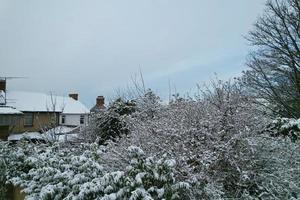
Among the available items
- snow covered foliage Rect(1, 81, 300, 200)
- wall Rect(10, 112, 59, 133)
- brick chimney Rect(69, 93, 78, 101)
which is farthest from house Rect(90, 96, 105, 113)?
brick chimney Rect(69, 93, 78, 101)

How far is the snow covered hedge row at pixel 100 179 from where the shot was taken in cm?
498

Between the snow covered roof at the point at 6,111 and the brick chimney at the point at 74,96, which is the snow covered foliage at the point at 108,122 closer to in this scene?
the snow covered roof at the point at 6,111

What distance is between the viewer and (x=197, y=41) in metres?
14.6

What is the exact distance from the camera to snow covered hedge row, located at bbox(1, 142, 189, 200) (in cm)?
498

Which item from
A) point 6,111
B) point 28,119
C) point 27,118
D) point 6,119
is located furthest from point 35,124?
point 6,111

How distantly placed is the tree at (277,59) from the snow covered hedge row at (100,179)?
1348 cm

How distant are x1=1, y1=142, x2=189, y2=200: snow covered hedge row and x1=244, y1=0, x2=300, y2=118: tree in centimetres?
1348

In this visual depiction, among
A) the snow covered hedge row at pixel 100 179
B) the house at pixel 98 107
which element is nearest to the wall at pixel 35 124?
the house at pixel 98 107

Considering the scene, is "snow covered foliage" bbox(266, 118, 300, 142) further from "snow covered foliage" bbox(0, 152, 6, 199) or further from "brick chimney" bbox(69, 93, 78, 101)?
"brick chimney" bbox(69, 93, 78, 101)

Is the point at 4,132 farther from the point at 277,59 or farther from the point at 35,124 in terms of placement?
the point at 277,59

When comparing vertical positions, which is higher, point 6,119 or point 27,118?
point 27,118

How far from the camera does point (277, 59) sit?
19.2 metres

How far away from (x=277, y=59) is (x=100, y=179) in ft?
54.6

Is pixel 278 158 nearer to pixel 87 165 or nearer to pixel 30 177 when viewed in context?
pixel 87 165
